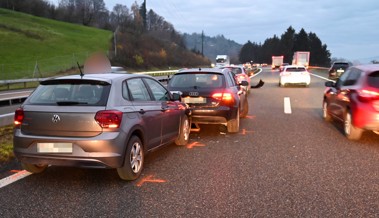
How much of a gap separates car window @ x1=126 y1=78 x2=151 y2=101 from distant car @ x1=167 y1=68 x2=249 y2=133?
97.4 inches

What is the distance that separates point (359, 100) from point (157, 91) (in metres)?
4.01

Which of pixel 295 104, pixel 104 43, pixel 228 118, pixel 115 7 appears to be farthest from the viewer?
pixel 115 7

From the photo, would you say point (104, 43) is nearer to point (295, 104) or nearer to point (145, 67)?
point (145, 67)

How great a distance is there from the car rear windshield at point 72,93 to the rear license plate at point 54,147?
53cm

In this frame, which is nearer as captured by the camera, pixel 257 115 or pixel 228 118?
pixel 228 118

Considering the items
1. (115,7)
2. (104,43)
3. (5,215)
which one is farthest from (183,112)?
(115,7)

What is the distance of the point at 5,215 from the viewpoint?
4.18 metres

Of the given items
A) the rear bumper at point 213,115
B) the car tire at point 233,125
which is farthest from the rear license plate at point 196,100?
the car tire at point 233,125

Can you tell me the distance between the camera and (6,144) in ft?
23.6

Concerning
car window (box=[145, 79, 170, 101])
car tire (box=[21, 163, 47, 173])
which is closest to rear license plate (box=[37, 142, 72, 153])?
car tire (box=[21, 163, 47, 173])

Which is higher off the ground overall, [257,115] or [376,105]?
[376,105]

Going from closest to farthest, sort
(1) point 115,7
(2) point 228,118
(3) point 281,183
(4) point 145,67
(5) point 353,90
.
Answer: (3) point 281,183
(5) point 353,90
(2) point 228,118
(4) point 145,67
(1) point 115,7

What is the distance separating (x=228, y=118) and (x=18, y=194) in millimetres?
4939

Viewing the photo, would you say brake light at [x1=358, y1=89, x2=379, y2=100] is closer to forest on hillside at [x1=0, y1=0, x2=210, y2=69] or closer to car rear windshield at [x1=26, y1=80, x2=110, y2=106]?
car rear windshield at [x1=26, y1=80, x2=110, y2=106]
